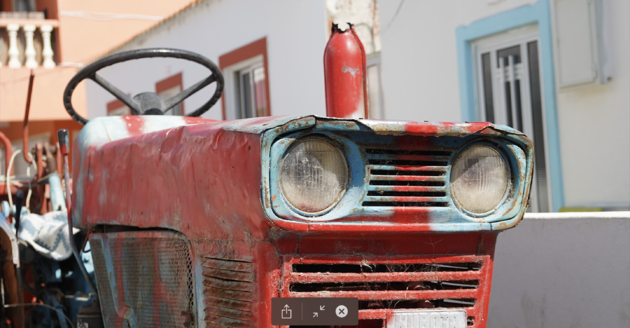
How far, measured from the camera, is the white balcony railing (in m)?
14.4

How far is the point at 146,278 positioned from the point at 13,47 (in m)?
13.0

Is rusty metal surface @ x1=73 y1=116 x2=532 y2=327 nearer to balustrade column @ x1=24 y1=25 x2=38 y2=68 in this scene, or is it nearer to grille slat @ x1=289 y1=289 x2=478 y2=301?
grille slat @ x1=289 y1=289 x2=478 y2=301

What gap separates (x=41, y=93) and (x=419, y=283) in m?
13.8

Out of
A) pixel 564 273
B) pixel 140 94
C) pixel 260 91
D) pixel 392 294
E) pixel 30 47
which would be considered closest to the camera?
pixel 392 294

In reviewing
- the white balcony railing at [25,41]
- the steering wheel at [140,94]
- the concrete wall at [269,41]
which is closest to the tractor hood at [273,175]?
the steering wheel at [140,94]

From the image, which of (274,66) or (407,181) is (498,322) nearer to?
(407,181)

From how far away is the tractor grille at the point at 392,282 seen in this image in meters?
2.15

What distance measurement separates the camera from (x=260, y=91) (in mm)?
10500

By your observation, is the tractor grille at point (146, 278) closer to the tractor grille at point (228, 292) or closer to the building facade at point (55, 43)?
the tractor grille at point (228, 292)

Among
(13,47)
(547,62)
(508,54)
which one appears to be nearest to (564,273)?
(547,62)

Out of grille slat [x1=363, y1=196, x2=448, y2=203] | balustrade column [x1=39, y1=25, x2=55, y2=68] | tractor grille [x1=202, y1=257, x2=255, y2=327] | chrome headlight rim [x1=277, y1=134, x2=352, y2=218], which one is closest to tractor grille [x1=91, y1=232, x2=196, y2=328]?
tractor grille [x1=202, y1=257, x2=255, y2=327]

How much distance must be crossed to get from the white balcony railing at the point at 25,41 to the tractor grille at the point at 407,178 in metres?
13.5

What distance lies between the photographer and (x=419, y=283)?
7.56ft

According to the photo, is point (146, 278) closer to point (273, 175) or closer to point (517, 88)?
point (273, 175)
